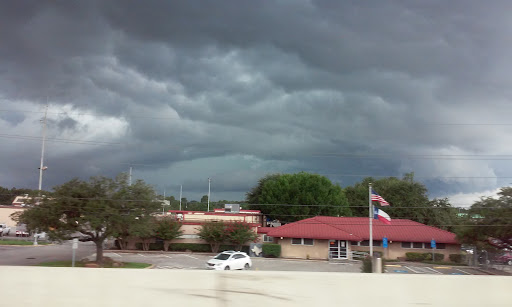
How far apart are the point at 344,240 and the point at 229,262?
71.5ft

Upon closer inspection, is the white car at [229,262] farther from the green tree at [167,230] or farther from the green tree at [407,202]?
the green tree at [407,202]

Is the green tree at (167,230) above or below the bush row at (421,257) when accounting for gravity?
above

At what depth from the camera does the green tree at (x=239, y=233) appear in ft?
165

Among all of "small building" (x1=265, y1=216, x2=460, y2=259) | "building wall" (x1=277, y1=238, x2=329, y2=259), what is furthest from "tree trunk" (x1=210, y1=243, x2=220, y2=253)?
"building wall" (x1=277, y1=238, x2=329, y2=259)

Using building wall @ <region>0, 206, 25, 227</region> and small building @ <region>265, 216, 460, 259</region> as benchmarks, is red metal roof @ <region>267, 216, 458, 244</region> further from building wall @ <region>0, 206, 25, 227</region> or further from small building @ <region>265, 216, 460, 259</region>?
building wall @ <region>0, 206, 25, 227</region>

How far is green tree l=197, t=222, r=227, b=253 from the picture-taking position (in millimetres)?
50406

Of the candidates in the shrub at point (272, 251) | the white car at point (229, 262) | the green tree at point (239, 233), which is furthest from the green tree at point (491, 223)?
the green tree at point (239, 233)

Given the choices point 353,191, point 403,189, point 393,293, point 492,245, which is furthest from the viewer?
point 353,191

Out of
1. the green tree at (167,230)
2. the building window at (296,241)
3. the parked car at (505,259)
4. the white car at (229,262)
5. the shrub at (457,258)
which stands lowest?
the shrub at (457,258)

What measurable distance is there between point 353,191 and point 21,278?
89.1 m

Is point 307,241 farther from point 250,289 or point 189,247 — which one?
point 250,289

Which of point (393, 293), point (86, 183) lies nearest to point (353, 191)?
point (86, 183)

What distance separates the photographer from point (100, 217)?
33.5 m

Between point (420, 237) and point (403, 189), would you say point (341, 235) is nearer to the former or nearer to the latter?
point (420, 237)
